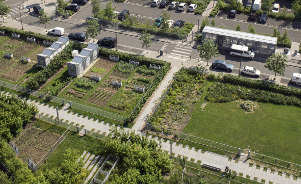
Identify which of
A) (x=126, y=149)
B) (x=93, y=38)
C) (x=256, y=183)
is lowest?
(x=256, y=183)

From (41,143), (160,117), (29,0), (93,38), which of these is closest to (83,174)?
(41,143)

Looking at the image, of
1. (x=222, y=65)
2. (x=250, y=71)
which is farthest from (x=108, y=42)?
(x=250, y=71)

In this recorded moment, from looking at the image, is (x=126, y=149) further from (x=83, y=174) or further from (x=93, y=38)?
(x=93, y=38)

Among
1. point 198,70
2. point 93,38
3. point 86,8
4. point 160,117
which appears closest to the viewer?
point 160,117

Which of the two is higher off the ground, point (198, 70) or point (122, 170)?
point (198, 70)

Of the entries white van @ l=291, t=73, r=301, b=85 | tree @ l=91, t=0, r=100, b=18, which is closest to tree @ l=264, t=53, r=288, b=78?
white van @ l=291, t=73, r=301, b=85
